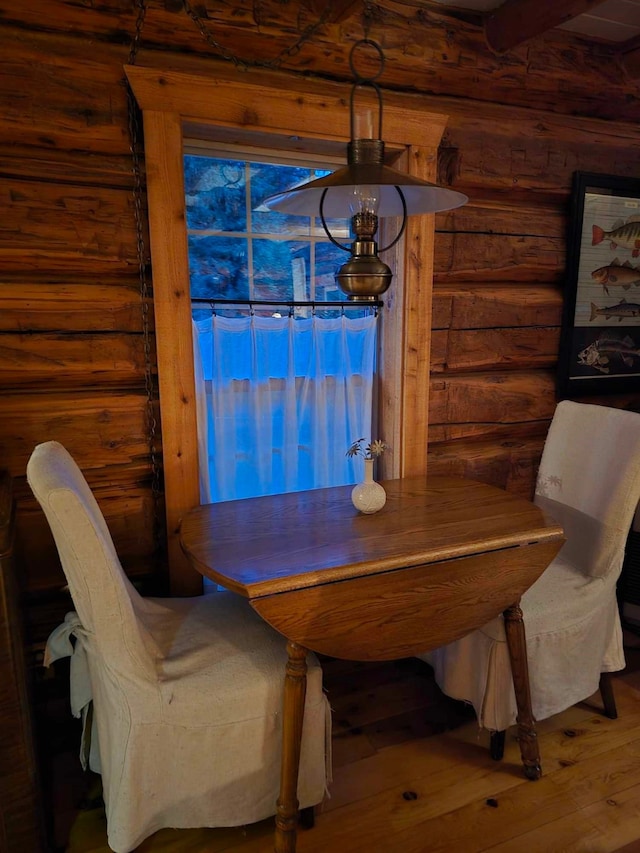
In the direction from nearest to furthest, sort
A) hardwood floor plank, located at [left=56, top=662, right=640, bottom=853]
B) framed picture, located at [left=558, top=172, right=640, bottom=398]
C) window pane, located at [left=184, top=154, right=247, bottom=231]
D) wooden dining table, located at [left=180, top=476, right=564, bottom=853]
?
wooden dining table, located at [left=180, top=476, right=564, bottom=853] → hardwood floor plank, located at [left=56, top=662, right=640, bottom=853] → window pane, located at [left=184, top=154, right=247, bottom=231] → framed picture, located at [left=558, top=172, right=640, bottom=398]

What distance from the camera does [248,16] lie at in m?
1.65

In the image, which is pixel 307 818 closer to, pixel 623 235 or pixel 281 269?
pixel 281 269

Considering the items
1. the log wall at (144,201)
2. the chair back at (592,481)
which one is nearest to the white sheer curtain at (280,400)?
the log wall at (144,201)

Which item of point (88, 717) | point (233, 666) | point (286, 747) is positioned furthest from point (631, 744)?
point (88, 717)

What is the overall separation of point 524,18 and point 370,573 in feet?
5.95

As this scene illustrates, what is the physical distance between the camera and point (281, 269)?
2006 mm

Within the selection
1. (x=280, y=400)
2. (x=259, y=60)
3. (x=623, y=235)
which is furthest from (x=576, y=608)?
(x=259, y=60)

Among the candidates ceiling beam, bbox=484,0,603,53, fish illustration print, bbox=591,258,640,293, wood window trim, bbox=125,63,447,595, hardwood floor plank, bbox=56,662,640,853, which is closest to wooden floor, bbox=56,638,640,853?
hardwood floor plank, bbox=56,662,640,853

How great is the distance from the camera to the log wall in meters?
1.53

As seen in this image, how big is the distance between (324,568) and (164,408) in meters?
0.76

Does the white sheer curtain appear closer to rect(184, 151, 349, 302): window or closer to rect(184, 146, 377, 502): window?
rect(184, 146, 377, 502): window

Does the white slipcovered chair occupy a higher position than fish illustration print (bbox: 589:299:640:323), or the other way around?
fish illustration print (bbox: 589:299:640:323)

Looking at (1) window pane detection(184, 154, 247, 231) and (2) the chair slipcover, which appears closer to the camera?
(2) the chair slipcover

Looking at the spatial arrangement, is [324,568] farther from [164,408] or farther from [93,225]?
[93,225]
